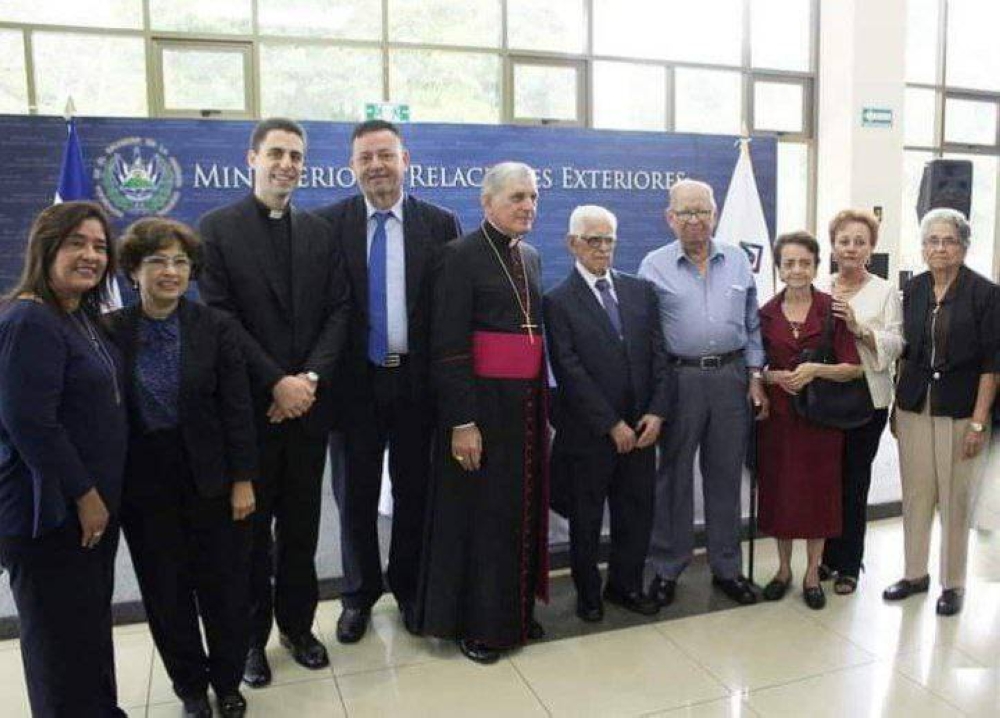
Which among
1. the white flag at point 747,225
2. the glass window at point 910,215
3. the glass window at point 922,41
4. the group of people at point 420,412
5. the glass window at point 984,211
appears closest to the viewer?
the group of people at point 420,412

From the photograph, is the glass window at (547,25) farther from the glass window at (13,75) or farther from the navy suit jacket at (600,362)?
the navy suit jacket at (600,362)

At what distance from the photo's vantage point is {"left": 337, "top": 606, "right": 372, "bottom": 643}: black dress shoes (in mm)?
2908

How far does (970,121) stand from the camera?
902cm

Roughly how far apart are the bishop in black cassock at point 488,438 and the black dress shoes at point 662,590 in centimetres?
63

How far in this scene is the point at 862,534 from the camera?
3311 mm

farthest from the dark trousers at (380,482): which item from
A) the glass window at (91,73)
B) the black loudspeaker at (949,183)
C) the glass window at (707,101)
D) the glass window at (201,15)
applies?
the glass window at (707,101)

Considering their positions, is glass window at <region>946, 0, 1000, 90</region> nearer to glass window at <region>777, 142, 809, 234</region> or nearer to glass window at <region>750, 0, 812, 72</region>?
glass window at <region>750, 0, 812, 72</region>

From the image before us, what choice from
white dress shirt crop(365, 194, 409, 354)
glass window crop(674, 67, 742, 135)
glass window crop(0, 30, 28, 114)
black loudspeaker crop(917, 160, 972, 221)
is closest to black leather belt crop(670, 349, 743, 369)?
white dress shirt crop(365, 194, 409, 354)

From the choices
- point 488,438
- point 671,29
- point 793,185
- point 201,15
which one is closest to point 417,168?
point 488,438

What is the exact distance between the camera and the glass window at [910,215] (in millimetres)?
8320

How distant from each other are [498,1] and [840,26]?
3.30 m

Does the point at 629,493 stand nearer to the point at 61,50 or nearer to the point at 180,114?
the point at 180,114

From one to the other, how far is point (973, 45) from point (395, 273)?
8.79 meters

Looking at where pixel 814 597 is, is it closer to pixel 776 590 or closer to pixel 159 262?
pixel 776 590
